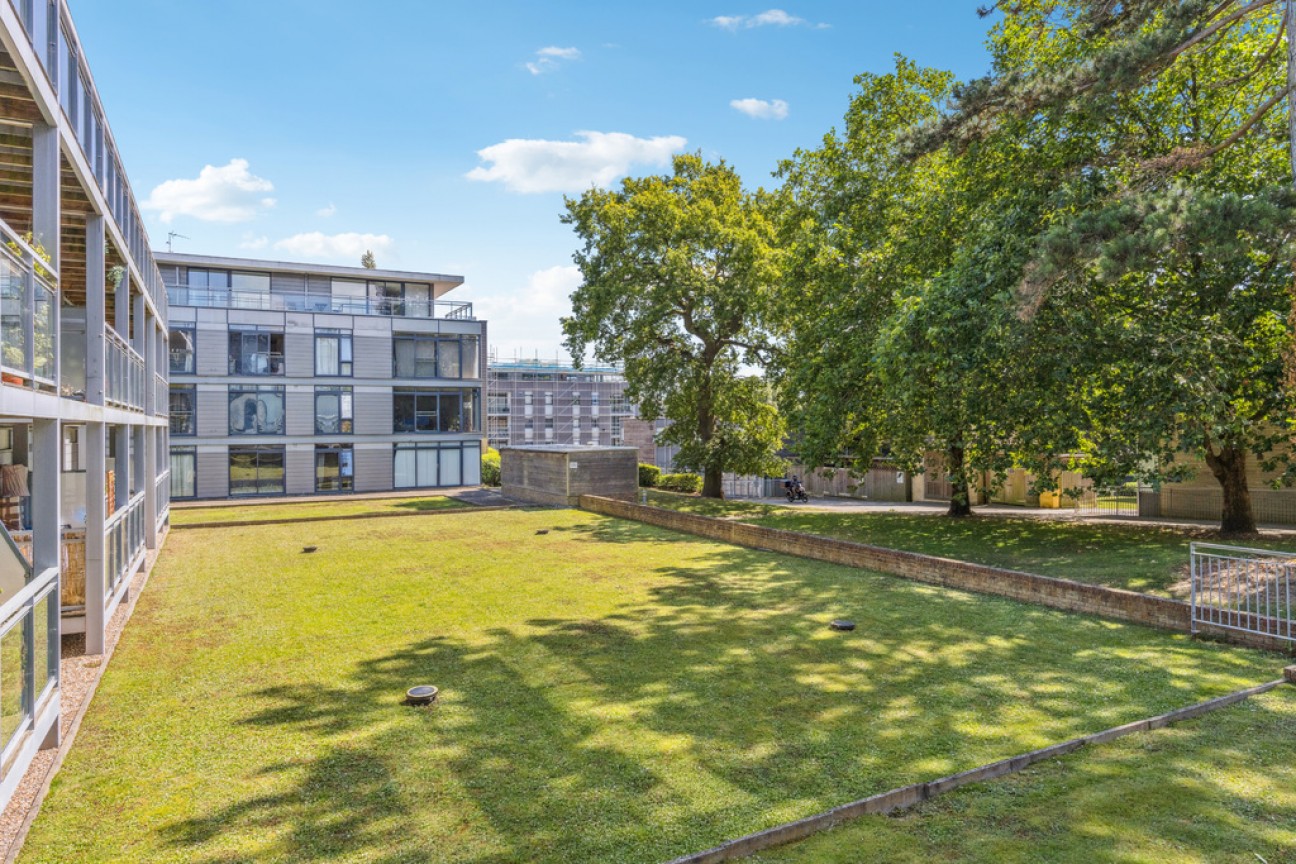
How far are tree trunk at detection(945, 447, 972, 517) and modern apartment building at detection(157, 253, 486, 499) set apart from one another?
19671mm

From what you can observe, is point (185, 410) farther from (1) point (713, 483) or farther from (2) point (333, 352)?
(1) point (713, 483)

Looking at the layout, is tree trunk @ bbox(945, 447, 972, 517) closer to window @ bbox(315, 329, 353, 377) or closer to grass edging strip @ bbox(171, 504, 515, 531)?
grass edging strip @ bbox(171, 504, 515, 531)

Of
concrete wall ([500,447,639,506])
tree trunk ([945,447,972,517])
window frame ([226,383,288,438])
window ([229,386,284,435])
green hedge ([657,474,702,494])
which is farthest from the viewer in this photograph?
green hedge ([657,474,702,494])

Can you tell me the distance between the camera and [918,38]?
20.2 m

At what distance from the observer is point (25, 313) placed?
4.91 meters

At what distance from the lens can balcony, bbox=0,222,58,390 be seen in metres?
4.48

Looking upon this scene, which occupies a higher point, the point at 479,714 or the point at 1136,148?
the point at 1136,148

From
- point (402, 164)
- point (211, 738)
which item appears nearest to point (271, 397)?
point (402, 164)

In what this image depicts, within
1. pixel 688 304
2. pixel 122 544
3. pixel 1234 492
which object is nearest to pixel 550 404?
pixel 688 304

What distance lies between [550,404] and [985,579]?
230 feet

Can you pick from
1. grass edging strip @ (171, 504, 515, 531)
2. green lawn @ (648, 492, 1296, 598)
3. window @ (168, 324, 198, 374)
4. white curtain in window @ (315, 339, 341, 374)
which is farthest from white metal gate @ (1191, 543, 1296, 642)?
window @ (168, 324, 198, 374)

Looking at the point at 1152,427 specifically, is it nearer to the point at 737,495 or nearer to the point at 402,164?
the point at 402,164

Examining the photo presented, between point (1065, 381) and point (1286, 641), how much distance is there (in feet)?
19.5

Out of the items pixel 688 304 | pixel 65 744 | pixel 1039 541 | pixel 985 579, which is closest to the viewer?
pixel 65 744
